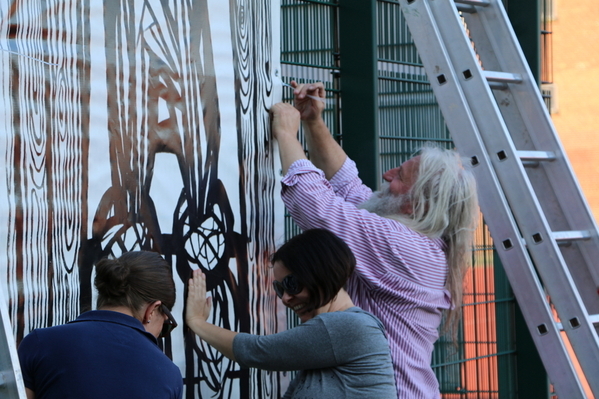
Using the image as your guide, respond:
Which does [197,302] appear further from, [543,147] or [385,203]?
[543,147]

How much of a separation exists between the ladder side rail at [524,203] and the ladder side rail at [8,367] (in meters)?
2.08

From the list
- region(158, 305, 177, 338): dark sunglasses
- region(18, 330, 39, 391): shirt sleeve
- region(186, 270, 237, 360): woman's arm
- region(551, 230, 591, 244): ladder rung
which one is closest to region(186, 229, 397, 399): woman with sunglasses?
region(186, 270, 237, 360): woman's arm

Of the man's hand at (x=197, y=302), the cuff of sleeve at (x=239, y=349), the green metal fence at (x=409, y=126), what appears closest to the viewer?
the cuff of sleeve at (x=239, y=349)

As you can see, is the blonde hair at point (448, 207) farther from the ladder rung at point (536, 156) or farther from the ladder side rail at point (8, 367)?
the ladder side rail at point (8, 367)

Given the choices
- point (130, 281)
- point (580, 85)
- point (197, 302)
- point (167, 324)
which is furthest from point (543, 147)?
point (580, 85)

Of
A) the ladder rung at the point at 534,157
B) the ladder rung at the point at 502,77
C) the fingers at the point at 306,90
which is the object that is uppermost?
the ladder rung at the point at 502,77

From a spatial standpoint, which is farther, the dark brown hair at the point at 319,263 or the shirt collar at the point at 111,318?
the dark brown hair at the point at 319,263

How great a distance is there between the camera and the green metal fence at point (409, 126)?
361cm

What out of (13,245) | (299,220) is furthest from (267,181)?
(13,245)

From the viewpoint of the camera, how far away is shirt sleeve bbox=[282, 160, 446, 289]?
8.60 feet

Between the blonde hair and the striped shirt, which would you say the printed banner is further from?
→ the blonde hair

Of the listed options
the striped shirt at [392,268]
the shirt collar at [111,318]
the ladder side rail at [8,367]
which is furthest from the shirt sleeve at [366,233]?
the ladder side rail at [8,367]

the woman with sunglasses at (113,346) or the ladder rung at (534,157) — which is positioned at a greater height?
the ladder rung at (534,157)

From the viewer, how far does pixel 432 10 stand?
10.6 ft
